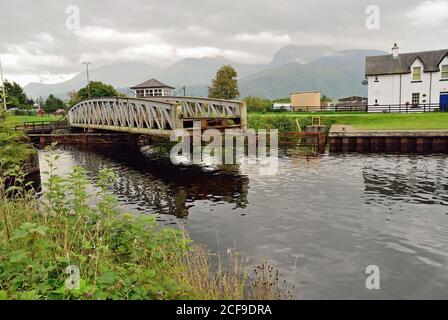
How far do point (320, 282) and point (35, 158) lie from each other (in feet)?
85.4

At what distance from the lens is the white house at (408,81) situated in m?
59.3

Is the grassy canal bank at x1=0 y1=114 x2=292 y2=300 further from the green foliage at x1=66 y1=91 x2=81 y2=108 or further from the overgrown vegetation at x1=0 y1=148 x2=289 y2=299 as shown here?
the green foliage at x1=66 y1=91 x2=81 y2=108

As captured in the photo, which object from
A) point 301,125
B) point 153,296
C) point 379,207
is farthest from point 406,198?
point 301,125

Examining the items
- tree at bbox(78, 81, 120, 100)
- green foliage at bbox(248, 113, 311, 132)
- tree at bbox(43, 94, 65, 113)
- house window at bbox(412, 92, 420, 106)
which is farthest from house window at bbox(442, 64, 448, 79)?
tree at bbox(43, 94, 65, 113)

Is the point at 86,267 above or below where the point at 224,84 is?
below

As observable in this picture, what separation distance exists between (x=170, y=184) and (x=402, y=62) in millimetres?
57417

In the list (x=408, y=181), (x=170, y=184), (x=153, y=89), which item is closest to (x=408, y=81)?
(x=408, y=181)

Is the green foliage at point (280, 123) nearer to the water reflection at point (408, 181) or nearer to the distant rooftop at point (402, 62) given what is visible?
the water reflection at point (408, 181)

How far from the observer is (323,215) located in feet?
54.5

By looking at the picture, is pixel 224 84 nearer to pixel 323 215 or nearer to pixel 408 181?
pixel 408 181

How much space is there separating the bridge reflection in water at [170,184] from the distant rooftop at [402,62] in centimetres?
4681

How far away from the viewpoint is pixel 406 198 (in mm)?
19172

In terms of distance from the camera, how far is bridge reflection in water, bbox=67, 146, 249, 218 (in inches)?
784

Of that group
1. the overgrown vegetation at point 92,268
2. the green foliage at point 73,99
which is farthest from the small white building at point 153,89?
the overgrown vegetation at point 92,268
